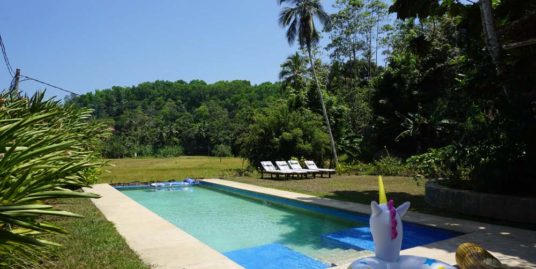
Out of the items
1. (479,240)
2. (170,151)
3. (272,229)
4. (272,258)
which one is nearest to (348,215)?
(272,229)

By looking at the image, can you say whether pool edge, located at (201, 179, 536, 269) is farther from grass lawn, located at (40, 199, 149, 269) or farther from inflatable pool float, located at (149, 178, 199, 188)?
inflatable pool float, located at (149, 178, 199, 188)

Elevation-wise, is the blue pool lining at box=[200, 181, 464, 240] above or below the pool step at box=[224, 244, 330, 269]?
above

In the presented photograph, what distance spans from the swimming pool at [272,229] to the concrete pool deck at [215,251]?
0.51 metres

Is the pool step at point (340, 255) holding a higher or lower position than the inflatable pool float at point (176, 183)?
lower

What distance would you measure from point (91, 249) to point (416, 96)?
67.8 ft

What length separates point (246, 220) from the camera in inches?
385

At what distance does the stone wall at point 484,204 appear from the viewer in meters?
7.09

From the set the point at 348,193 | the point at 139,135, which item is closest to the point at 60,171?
the point at 348,193

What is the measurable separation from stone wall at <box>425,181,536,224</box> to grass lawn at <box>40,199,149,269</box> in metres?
6.60

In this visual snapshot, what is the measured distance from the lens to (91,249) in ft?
17.4

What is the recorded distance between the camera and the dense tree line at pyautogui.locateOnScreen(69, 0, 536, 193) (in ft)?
25.5

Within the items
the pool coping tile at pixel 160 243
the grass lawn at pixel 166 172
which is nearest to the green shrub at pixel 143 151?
the grass lawn at pixel 166 172

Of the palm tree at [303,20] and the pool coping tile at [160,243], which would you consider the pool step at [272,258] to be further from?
the palm tree at [303,20]

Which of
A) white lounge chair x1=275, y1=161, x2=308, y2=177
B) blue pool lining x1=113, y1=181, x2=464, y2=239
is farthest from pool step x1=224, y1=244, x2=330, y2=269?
white lounge chair x1=275, y1=161, x2=308, y2=177
